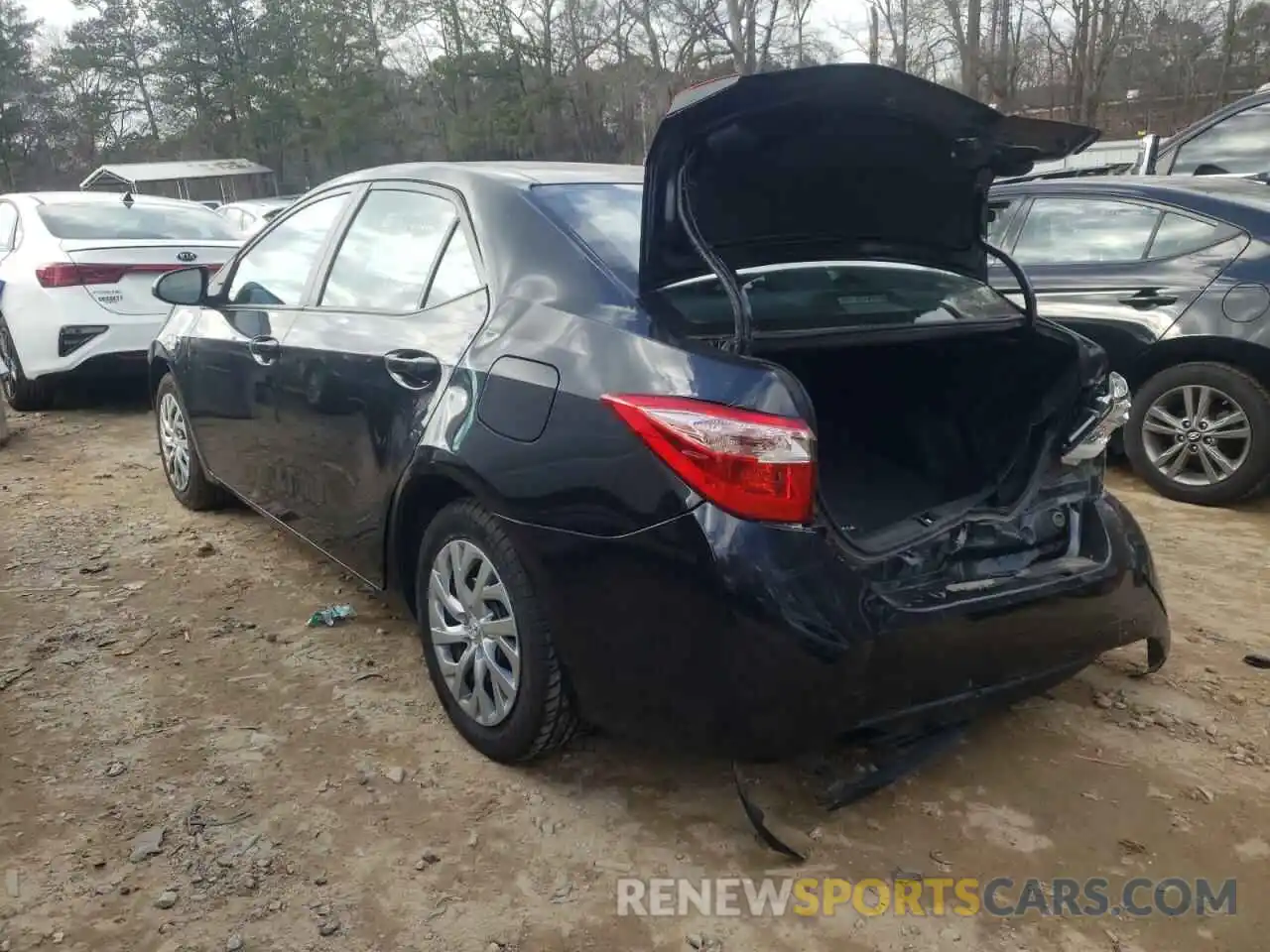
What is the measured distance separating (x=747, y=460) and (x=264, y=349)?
227 centimetres

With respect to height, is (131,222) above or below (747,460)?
above

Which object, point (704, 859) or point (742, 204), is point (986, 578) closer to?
point (704, 859)

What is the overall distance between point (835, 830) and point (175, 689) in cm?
210

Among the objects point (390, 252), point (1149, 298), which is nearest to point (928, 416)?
point (390, 252)

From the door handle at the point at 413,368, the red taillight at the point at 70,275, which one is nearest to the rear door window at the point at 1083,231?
the door handle at the point at 413,368

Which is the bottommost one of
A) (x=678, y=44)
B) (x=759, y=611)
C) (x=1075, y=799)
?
(x=1075, y=799)

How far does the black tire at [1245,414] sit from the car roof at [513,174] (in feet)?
9.69

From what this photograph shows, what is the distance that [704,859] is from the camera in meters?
2.42

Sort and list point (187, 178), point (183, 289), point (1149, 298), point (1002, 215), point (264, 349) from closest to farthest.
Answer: point (264, 349)
point (183, 289)
point (1149, 298)
point (1002, 215)
point (187, 178)

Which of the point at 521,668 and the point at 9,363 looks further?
the point at 9,363

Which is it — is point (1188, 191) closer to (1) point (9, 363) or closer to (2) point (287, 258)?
(2) point (287, 258)

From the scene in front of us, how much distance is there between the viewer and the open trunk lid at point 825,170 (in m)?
2.34

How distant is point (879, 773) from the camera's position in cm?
254

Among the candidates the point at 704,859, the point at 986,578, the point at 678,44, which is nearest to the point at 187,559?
the point at 704,859
